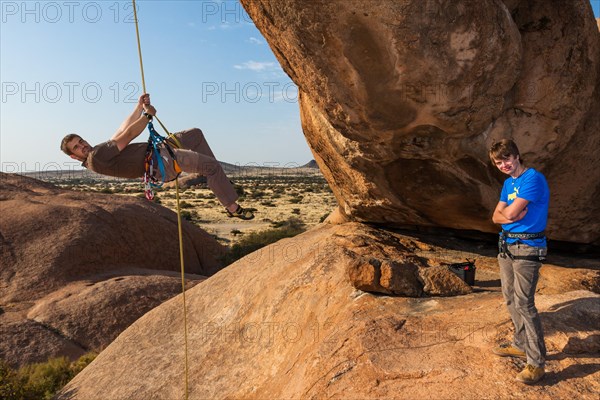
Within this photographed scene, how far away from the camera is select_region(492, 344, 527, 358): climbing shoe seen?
4.31 m

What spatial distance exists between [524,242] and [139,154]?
4093mm

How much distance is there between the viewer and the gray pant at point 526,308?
4.06m

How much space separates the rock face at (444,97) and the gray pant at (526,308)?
7.61 ft

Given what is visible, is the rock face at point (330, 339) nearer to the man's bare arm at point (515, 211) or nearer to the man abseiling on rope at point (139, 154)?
the man's bare arm at point (515, 211)

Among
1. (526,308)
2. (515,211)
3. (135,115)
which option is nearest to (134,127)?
(135,115)

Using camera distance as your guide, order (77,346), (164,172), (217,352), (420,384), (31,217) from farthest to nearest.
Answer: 1. (31,217)
2. (77,346)
3. (217,352)
4. (164,172)
5. (420,384)

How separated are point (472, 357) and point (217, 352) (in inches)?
147

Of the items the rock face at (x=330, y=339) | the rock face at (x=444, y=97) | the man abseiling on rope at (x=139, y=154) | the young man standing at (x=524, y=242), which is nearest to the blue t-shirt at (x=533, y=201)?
the young man standing at (x=524, y=242)

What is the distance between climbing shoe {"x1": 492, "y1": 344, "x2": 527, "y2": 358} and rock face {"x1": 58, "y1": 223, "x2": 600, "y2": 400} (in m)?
0.06

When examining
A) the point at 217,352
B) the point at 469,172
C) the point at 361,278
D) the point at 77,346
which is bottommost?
the point at 77,346

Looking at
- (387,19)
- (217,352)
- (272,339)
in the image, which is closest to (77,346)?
(217,352)

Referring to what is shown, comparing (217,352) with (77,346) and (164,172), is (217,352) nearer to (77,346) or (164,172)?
(164,172)

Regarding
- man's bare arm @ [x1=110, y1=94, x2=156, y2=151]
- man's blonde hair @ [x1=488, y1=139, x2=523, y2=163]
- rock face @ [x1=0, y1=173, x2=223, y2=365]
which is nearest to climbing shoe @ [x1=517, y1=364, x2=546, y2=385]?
man's blonde hair @ [x1=488, y1=139, x2=523, y2=163]

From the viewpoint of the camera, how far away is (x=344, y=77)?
5.62 metres
